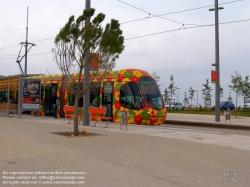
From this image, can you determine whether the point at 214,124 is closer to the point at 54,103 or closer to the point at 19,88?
the point at 54,103

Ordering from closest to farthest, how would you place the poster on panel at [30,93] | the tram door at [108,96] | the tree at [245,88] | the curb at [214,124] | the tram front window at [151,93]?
the tram front window at [151,93] → the tram door at [108,96] → the curb at [214,124] → the poster on panel at [30,93] → the tree at [245,88]

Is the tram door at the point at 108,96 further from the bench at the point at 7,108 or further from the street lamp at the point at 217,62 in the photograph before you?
the street lamp at the point at 217,62

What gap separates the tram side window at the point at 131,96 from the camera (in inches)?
778

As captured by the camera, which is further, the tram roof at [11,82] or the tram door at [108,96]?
the tram roof at [11,82]

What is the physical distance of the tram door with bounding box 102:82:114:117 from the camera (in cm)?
2088

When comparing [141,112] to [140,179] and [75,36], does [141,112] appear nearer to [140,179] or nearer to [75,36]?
[75,36]

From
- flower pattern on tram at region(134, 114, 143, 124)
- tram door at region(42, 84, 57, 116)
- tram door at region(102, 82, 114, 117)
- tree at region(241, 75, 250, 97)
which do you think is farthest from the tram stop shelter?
tree at region(241, 75, 250, 97)

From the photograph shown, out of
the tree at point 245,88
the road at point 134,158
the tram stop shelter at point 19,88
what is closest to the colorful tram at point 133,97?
the tram stop shelter at point 19,88

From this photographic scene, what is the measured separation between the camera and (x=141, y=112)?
64.6 ft

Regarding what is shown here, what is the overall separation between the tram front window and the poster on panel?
7207mm

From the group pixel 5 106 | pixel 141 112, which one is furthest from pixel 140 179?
pixel 5 106

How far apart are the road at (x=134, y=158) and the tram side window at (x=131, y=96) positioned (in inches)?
230

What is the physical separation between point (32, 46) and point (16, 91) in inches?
678

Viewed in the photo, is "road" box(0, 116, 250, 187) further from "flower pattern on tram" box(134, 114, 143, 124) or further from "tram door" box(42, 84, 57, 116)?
"tram door" box(42, 84, 57, 116)
